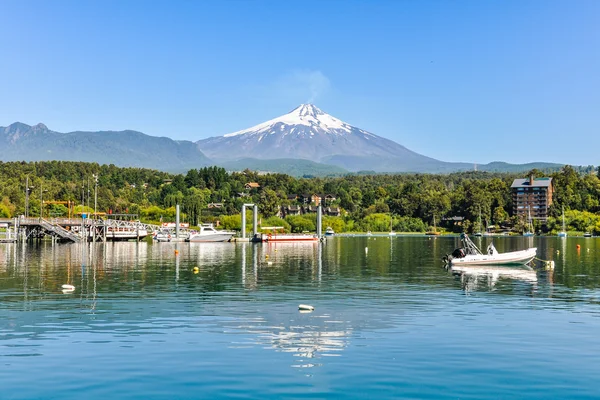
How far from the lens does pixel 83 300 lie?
36.9 m

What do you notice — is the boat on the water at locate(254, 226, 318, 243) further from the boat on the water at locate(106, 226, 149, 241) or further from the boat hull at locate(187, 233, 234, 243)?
the boat on the water at locate(106, 226, 149, 241)

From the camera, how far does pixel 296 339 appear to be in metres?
26.0

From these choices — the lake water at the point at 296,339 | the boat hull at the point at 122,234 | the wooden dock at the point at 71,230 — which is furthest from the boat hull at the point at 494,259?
the boat hull at the point at 122,234

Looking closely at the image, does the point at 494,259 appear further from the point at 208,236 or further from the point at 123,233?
the point at 123,233

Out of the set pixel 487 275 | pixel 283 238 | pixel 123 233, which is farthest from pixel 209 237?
pixel 487 275

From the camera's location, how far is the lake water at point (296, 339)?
64.4 feet

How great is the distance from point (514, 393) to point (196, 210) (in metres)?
177

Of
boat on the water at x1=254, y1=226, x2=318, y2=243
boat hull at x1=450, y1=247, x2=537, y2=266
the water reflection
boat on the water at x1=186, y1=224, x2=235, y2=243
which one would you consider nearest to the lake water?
the water reflection

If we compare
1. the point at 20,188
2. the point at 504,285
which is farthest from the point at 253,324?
the point at 20,188

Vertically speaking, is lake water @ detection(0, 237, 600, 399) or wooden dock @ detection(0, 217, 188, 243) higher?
wooden dock @ detection(0, 217, 188, 243)

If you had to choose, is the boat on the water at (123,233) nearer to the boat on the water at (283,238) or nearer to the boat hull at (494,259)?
the boat on the water at (283,238)

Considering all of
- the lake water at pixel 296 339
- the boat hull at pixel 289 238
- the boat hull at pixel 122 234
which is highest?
the boat hull at pixel 122 234

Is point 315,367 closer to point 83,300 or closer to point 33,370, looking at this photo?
point 33,370

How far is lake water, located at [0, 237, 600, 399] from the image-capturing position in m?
19.6
